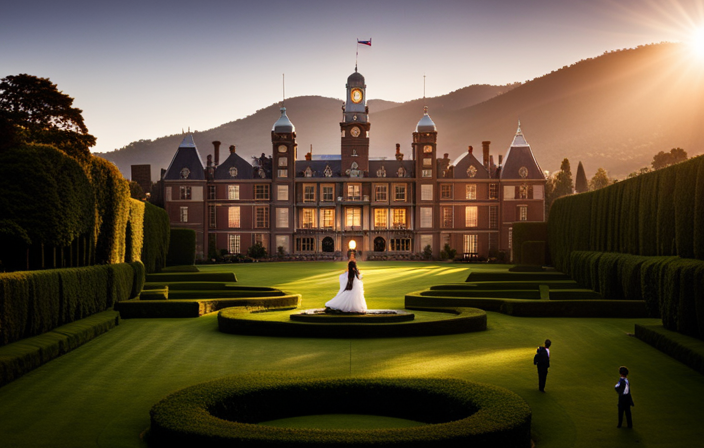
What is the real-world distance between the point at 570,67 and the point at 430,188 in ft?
402

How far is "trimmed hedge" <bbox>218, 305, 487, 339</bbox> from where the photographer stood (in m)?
17.8

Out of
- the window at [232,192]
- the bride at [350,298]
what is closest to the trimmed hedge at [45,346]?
the bride at [350,298]

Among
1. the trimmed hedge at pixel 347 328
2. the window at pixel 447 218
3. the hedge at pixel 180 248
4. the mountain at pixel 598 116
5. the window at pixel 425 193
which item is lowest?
the trimmed hedge at pixel 347 328

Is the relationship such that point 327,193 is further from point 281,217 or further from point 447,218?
point 447,218

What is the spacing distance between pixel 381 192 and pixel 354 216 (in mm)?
3813

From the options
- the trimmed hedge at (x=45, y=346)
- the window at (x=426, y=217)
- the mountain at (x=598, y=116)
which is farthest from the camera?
the mountain at (x=598, y=116)

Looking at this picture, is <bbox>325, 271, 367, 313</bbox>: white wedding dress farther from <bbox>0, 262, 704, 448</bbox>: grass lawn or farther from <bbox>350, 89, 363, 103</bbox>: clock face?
<bbox>350, 89, 363, 103</bbox>: clock face

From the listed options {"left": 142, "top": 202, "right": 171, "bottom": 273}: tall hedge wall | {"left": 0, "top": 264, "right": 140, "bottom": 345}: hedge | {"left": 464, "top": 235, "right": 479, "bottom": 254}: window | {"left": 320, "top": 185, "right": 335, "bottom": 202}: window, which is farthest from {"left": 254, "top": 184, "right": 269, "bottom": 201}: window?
{"left": 0, "top": 264, "right": 140, "bottom": 345}: hedge

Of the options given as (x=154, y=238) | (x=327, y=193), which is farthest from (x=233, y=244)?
(x=154, y=238)

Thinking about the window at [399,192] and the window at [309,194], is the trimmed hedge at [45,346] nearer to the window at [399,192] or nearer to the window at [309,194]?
the window at [309,194]

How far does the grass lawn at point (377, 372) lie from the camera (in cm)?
952

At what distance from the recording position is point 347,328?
17.8 metres

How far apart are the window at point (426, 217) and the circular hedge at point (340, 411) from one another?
5736 cm

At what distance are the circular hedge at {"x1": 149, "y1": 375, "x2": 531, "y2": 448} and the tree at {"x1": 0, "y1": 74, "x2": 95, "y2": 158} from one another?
87.1 feet
